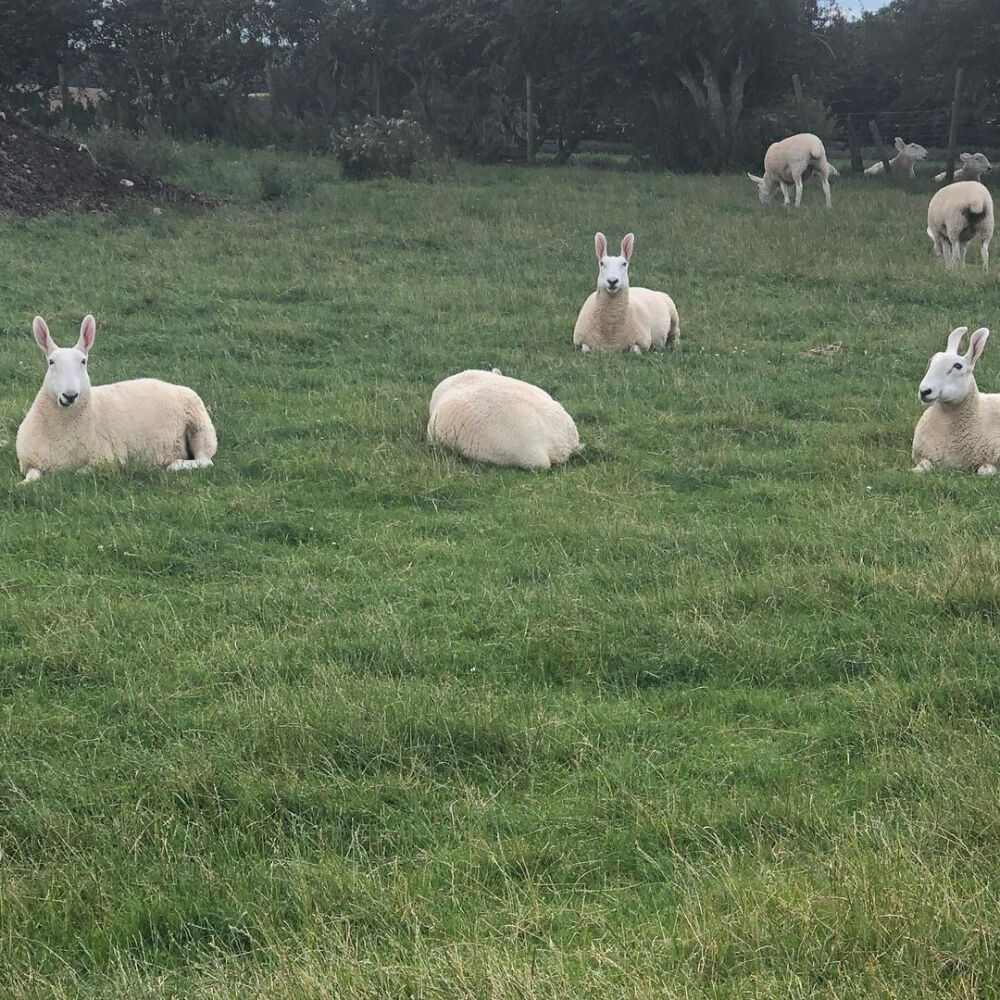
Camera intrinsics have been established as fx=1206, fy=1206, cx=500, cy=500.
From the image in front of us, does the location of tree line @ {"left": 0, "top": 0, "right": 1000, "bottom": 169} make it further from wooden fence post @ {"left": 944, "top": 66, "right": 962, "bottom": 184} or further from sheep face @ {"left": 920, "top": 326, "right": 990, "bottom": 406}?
sheep face @ {"left": 920, "top": 326, "right": 990, "bottom": 406}

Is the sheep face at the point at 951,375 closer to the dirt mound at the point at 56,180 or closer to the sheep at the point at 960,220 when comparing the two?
the sheep at the point at 960,220

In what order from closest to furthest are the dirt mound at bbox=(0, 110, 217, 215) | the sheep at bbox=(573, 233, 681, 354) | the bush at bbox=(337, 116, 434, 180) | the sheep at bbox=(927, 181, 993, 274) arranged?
the sheep at bbox=(573, 233, 681, 354), the sheep at bbox=(927, 181, 993, 274), the dirt mound at bbox=(0, 110, 217, 215), the bush at bbox=(337, 116, 434, 180)

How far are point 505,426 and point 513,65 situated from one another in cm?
3112

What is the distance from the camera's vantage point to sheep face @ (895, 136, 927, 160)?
106ft

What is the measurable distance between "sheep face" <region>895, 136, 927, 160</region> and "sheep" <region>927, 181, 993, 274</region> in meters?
17.5

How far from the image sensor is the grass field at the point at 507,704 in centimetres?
295

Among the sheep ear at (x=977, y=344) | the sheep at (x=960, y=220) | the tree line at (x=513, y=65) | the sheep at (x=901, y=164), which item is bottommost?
the sheep ear at (x=977, y=344)

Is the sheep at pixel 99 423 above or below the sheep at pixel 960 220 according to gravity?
below

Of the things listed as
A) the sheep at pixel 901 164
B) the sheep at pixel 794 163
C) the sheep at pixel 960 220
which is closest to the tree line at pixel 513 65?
the sheep at pixel 901 164

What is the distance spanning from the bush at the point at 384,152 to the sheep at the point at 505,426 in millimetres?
18024

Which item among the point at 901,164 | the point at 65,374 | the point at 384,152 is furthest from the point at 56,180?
the point at 901,164

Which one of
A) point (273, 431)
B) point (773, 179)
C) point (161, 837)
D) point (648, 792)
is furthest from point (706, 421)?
point (773, 179)

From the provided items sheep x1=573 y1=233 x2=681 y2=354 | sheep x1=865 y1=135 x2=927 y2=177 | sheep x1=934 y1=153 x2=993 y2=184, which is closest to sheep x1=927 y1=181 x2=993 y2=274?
sheep x1=573 y1=233 x2=681 y2=354

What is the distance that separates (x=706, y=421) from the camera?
8.71 meters
